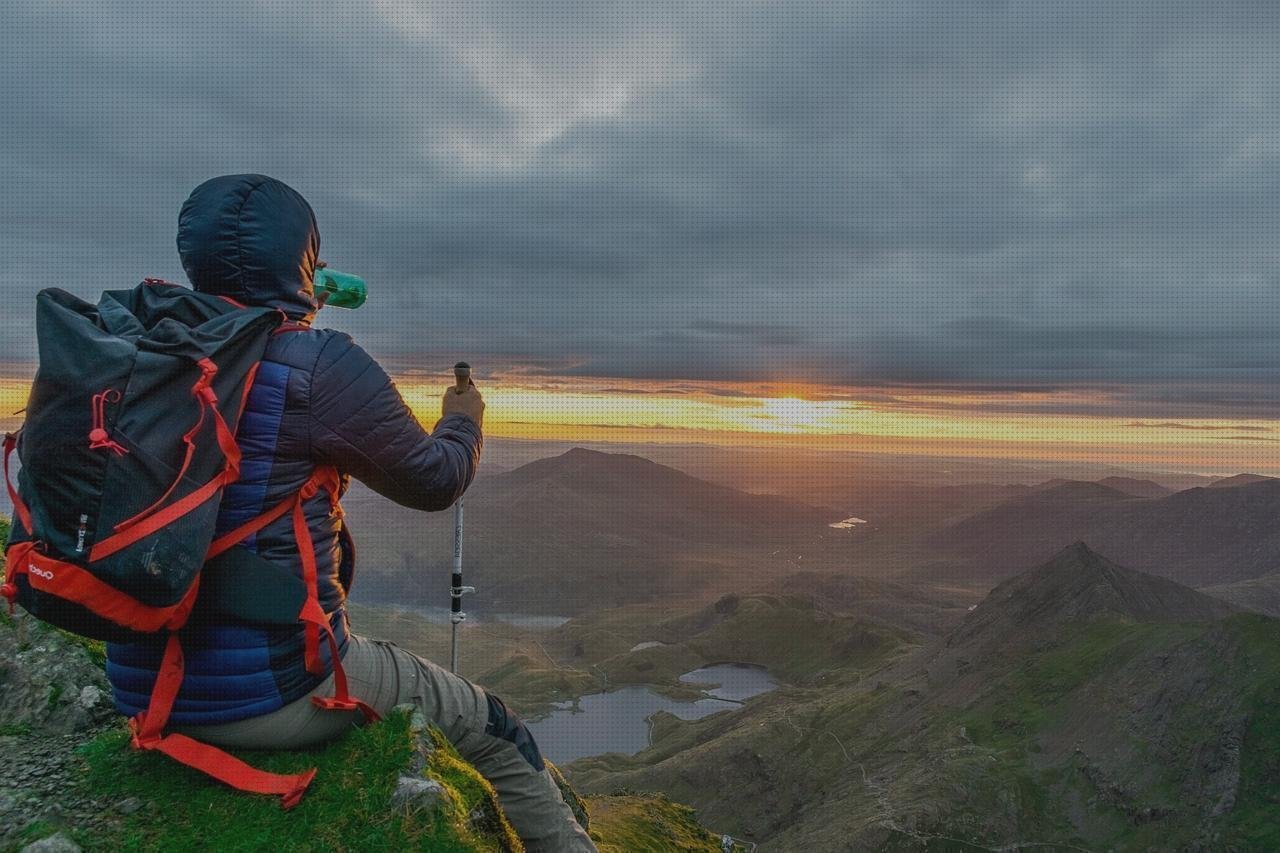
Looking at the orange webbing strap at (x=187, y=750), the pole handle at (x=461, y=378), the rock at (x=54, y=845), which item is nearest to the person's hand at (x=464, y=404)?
the pole handle at (x=461, y=378)

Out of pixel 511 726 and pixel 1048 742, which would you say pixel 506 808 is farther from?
pixel 1048 742

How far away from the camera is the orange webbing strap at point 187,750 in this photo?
508 cm

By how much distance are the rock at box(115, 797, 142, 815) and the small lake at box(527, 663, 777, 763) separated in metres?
133

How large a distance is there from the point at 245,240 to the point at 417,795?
183 inches

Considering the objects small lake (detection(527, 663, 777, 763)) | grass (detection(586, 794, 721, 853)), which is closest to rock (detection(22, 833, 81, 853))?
grass (detection(586, 794, 721, 853))

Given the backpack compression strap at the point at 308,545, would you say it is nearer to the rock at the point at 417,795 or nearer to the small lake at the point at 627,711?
the rock at the point at 417,795

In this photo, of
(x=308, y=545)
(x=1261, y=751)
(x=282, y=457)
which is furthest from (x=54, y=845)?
(x=1261, y=751)

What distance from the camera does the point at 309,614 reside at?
5082 mm

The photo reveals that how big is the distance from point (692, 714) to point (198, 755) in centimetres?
16497

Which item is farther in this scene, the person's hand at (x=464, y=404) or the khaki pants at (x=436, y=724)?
the person's hand at (x=464, y=404)

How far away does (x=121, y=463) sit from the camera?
4.25 m

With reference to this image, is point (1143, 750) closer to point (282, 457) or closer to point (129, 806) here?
point (129, 806)

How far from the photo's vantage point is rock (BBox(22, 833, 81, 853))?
17.6 ft

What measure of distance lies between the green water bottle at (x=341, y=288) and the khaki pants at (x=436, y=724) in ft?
11.3
